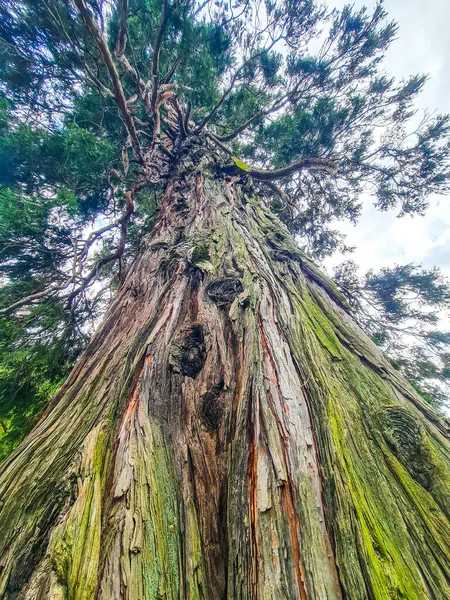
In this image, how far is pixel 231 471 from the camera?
106 centimetres

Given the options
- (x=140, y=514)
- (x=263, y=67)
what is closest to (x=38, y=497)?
(x=140, y=514)

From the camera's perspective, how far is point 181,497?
1070mm

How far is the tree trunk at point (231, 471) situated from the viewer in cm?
80

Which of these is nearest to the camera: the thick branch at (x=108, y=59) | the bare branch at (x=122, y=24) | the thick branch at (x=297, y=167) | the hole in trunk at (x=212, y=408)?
the hole in trunk at (x=212, y=408)

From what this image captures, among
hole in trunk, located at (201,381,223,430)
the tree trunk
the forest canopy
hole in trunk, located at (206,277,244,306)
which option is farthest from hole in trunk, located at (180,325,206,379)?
the forest canopy

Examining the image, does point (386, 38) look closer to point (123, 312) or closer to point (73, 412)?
point (123, 312)

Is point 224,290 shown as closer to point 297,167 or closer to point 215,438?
point 215,438

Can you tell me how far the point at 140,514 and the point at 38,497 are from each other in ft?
1.15

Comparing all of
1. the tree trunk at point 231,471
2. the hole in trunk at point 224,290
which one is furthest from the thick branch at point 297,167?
the tree trunk at point 231,471

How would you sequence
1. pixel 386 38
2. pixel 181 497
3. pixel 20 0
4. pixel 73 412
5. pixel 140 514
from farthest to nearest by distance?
pixel 386 38 → pixel 20 0 → pixel 73 412 → pixel 181 497 → pixel 140 514

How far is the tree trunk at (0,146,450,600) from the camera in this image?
0.80m

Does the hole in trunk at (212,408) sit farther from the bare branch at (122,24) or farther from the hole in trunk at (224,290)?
the bare branch at (122,24)

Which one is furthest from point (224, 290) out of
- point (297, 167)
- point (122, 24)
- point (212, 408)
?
point (297, 167)

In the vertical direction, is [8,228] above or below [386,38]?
below
